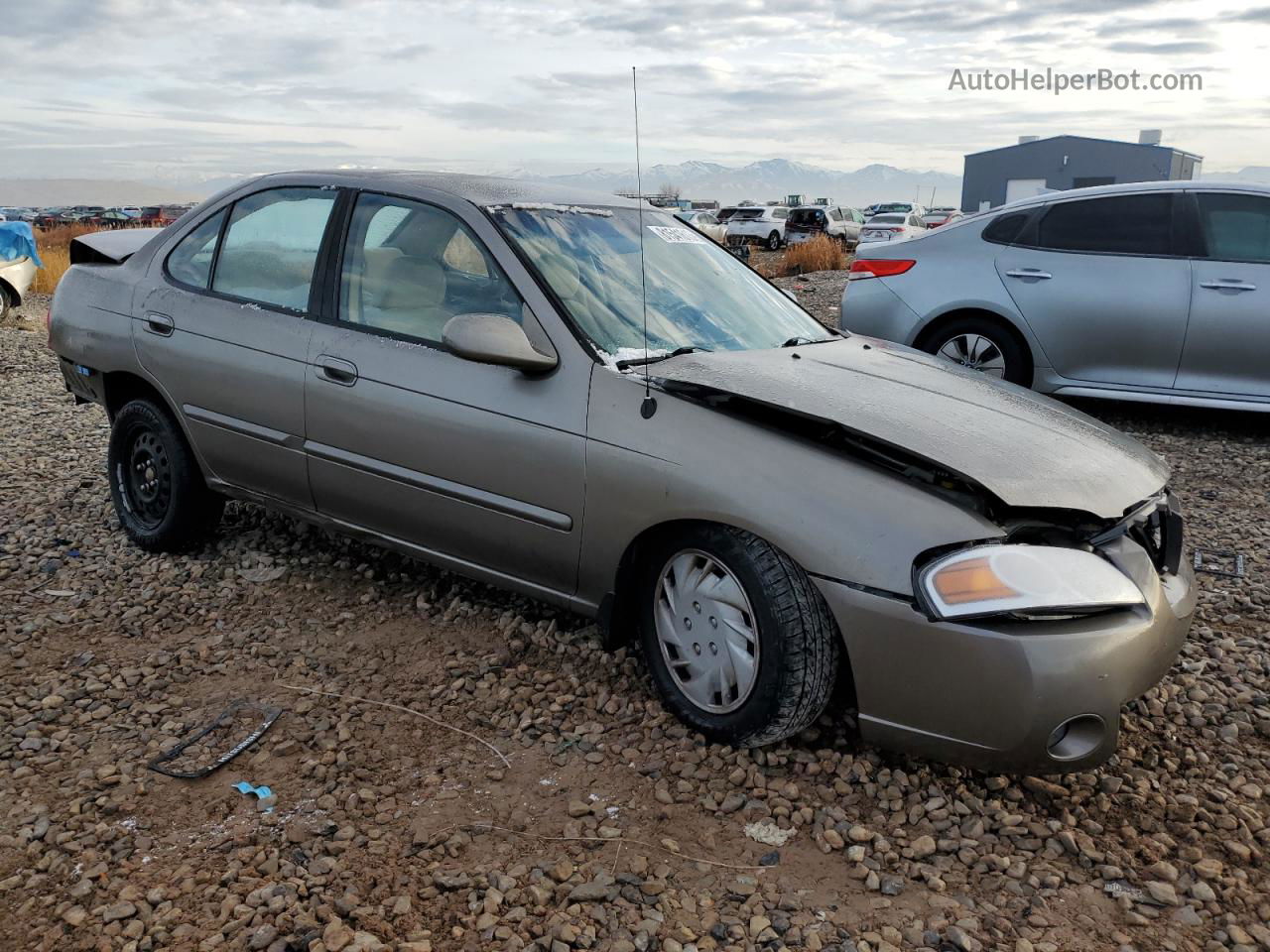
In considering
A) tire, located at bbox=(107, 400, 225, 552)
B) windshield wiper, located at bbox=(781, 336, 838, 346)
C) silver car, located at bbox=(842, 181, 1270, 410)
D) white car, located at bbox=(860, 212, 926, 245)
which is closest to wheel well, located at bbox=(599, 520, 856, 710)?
windshield wiper, located at bbox=(781, 336, 838, 346)

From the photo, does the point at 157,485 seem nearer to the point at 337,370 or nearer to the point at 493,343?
the point at 337,370

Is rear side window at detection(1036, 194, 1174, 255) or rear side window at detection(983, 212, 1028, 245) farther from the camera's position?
rear side window at detection(983, 212, 1028, 245)

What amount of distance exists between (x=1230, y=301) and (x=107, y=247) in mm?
6356

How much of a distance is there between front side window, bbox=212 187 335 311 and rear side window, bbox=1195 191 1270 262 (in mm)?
5534

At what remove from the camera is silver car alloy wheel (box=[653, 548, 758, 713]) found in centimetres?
294

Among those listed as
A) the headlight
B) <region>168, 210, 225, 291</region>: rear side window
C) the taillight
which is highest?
<region>168, 210, 225, 291</region>: rear side window

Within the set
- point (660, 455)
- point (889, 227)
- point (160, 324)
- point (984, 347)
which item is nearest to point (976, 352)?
point (984, 347)

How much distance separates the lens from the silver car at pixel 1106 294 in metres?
6.51

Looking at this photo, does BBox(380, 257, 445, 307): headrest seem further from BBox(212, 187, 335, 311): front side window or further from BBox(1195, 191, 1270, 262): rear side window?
BBox(1195, 191, 1270, 262): rear side window

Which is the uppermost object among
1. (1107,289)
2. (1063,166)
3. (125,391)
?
(1063,166)

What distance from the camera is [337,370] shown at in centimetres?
372

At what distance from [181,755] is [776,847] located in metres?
1.77

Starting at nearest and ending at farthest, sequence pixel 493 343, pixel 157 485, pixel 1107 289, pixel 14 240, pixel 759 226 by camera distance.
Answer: pixel 493 343, pixel 157 485, pixel 1107 289, pixel 14 240, pixel 759 226

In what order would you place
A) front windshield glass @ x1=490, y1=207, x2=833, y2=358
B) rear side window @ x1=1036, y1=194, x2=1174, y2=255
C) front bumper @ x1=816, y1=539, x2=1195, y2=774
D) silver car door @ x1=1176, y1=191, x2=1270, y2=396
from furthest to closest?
1. rear side window @ x1=1036, y1=194, x2=1174, y2=255
2. silver car door @ x1=1176, y1=191, x2=1270, y2=396
3. front windshield glass @ x1=490, y1=207, x2=833, y2=358
4. front bumper @ x1=816, y1=539, x2=1195, y2=774
